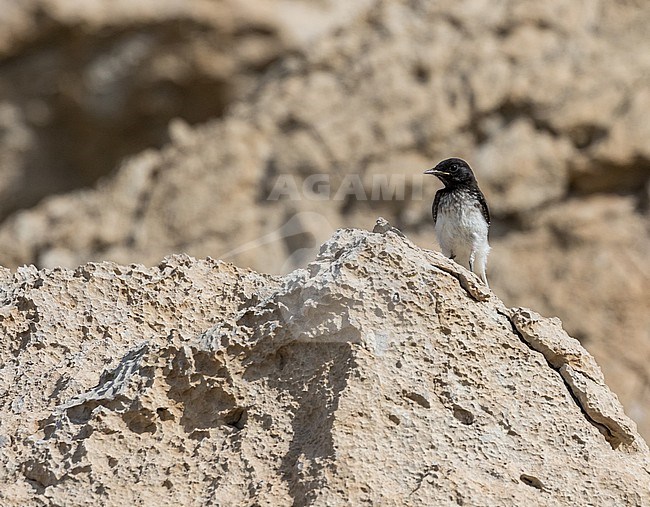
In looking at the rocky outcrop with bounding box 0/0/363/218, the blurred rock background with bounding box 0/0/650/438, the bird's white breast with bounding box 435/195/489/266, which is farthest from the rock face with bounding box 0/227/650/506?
the rocky outcrop with bounding box 0/0/363/218

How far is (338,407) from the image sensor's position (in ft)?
13.4

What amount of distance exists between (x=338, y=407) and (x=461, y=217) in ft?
13.2

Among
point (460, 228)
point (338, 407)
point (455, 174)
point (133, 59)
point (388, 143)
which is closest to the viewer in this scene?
point (338, 407)

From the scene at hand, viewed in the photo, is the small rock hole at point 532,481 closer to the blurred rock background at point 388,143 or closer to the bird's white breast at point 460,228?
the bird's white breast at point 460,228

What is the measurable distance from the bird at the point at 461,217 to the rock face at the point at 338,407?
328 cm

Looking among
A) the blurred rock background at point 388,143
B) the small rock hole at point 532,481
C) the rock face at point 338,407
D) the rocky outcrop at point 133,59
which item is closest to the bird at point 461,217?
the rock face at point 338,407

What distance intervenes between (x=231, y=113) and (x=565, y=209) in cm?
399

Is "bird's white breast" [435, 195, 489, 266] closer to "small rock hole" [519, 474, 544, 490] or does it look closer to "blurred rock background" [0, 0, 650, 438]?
"small rock hole" [519, 474, 544, 490]

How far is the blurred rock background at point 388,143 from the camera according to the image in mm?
12367

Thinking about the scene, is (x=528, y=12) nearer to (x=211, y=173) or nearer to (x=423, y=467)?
(x=211, y=173)

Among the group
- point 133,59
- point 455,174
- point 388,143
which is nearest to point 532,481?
point 455,174

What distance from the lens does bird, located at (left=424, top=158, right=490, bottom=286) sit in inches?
314

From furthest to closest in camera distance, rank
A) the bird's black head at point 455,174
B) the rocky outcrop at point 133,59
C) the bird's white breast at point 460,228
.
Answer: the rocky outcrop at point 133,59 < the bird's black head at point 455,174 < the bird's white breast at point 460,228

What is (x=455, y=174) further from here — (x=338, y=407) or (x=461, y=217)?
(x=338, y=407)
